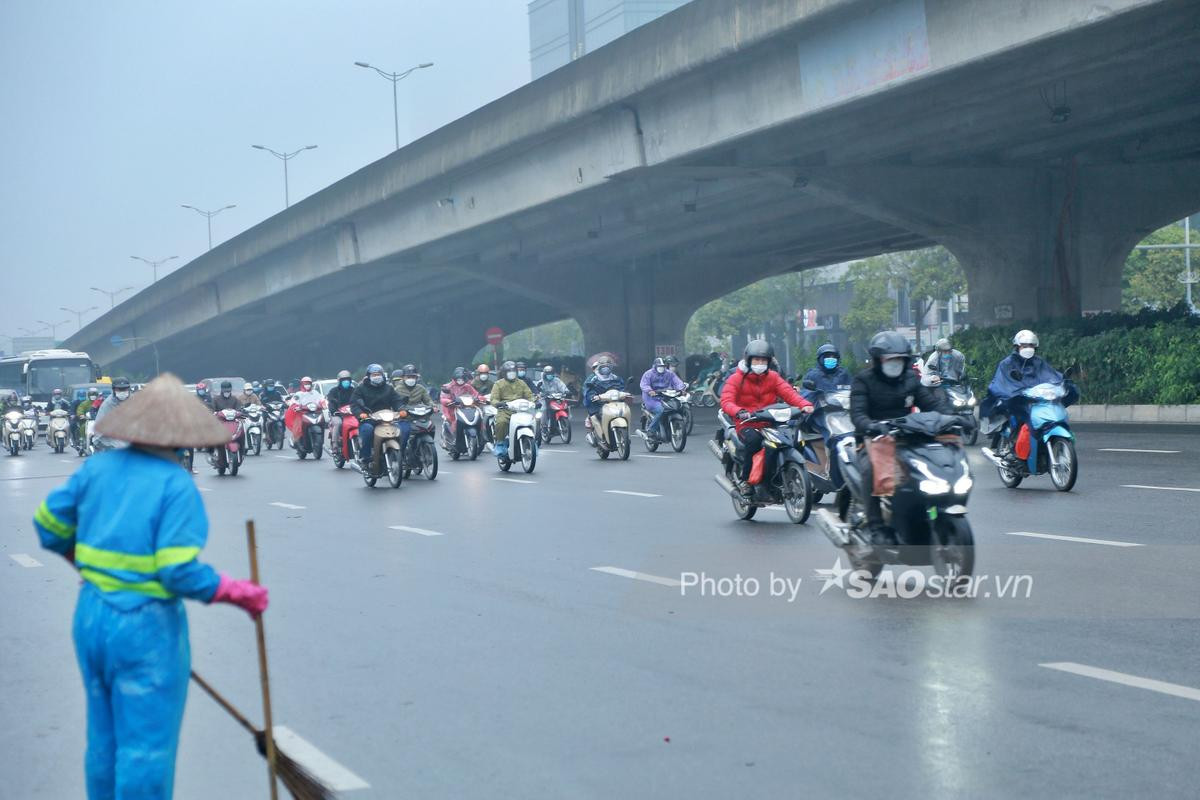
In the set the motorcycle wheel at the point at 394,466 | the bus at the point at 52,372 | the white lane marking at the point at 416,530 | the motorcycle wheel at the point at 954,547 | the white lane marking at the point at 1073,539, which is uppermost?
the bus at the point at 52,372

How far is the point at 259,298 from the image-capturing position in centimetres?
6019

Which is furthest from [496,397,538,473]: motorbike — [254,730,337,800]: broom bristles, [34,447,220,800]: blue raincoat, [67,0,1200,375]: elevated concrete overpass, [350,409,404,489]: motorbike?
[34,447,220,800]: blue raincoat

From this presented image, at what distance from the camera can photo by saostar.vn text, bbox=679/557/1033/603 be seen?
9461 mm

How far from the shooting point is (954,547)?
9.19 m

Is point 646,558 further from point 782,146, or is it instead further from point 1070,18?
point 782,146

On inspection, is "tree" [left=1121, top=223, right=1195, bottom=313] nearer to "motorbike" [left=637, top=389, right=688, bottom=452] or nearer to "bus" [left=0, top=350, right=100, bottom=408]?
"bus" [left=0, top=350, right=100, bottom=408]

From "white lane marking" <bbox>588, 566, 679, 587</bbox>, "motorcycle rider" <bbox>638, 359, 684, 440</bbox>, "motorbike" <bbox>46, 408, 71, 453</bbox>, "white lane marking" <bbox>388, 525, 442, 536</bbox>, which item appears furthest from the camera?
Result: "motorbike" <bbox>46, 408, 71, 453</bbox>

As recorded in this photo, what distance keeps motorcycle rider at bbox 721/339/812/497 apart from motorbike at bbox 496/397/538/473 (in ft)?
28.6

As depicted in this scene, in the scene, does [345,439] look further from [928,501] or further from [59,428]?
[928,501]

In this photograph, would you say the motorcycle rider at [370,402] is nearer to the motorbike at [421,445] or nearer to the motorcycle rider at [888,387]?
the motorbike at [421,445]

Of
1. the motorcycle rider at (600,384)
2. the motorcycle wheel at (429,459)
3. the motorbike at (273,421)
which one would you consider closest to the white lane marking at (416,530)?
the motorcycle wheel at (429,459)

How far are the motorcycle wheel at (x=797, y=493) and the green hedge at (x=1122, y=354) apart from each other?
1292cm

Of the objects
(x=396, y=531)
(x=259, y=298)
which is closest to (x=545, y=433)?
(x=396, y=531)

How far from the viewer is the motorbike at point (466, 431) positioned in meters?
26.7
